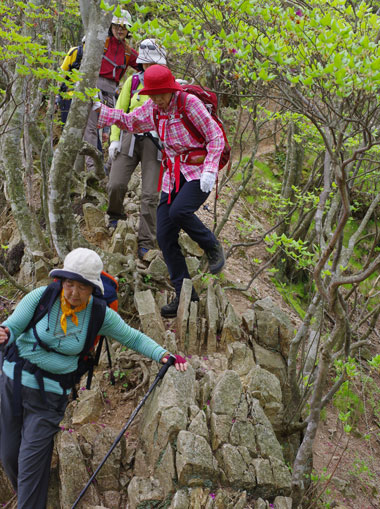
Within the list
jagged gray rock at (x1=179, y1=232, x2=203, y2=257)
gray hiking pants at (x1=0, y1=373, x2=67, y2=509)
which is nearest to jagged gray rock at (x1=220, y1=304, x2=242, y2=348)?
jagged gray rock at (x1=179, y1=232, x2=203, y2=257)

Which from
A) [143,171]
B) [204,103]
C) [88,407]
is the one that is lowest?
[88,407]

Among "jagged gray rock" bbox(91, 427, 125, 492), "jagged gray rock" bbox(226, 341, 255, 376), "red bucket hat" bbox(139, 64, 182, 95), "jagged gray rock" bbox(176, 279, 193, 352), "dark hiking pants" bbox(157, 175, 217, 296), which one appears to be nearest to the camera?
"jagged gray rock" bbox(91, 427, 125, 492)

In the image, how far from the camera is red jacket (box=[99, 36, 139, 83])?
838 cm

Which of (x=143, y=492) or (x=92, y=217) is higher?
(x=92, y=217)

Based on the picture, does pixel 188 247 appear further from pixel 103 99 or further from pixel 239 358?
pixel 103 99

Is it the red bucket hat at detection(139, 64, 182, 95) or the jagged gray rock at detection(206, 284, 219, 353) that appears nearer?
the red bucket hat at detection(139, 64, 182, 95)

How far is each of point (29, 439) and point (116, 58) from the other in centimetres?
716

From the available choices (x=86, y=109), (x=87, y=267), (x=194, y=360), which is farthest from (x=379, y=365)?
(x=86, y=109)

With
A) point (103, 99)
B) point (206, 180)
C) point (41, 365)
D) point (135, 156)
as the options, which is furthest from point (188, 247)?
point (41, 365)

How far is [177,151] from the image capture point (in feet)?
18.4

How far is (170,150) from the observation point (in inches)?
222

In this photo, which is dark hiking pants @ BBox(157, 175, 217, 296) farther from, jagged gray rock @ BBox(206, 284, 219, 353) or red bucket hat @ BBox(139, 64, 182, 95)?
red bucket hat @ BBox(139, 64, 182, 95)

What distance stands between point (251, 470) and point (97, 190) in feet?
24.0

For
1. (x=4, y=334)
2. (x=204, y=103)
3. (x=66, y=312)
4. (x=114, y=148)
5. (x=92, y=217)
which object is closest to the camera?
(x=4, y=334)
